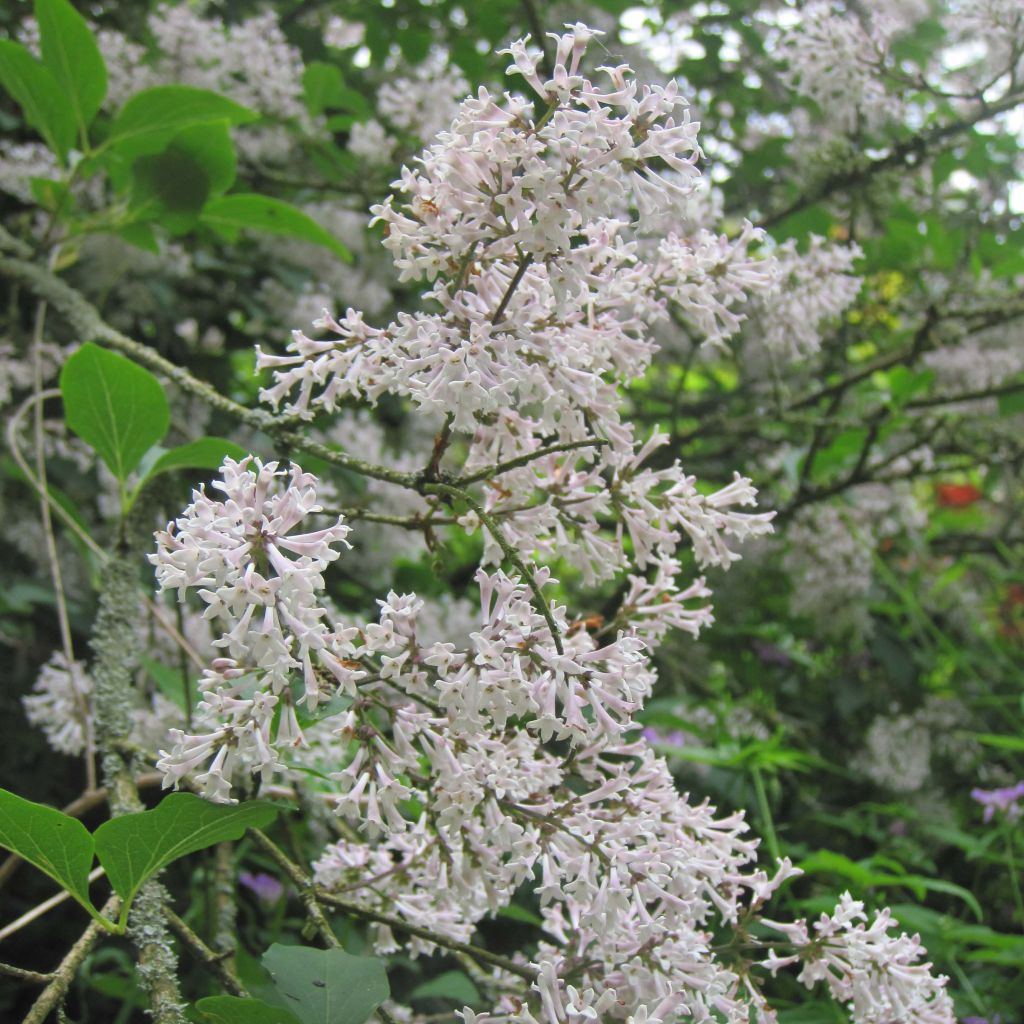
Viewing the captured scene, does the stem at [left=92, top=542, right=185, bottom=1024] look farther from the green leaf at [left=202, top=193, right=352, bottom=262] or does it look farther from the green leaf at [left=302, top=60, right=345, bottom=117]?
the green leaf at [left=302, top=60, right=345, bottom=117]

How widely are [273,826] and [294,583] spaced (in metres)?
1.27

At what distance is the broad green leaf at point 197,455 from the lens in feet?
4.45

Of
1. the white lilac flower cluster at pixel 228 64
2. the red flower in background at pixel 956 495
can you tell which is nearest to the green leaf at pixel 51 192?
the white lilac flower cluster at pixel 228 64

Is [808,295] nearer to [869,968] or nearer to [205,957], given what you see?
[869,968]

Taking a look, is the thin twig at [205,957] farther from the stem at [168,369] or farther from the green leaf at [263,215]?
the green leaf at [263,215]

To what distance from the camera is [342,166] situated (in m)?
3.05

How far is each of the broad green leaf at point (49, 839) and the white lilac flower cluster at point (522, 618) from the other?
0.48 ft

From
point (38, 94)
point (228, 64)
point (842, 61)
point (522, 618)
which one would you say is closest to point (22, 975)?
point (522, 618)

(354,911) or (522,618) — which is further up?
(522,618)

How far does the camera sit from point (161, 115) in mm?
1890

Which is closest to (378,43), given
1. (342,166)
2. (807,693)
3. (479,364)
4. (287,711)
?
(342,166)

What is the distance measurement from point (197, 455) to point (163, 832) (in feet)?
1.88

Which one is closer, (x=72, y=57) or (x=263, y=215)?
(x=72, y=57)

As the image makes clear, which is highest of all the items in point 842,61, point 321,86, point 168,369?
point 842,61
